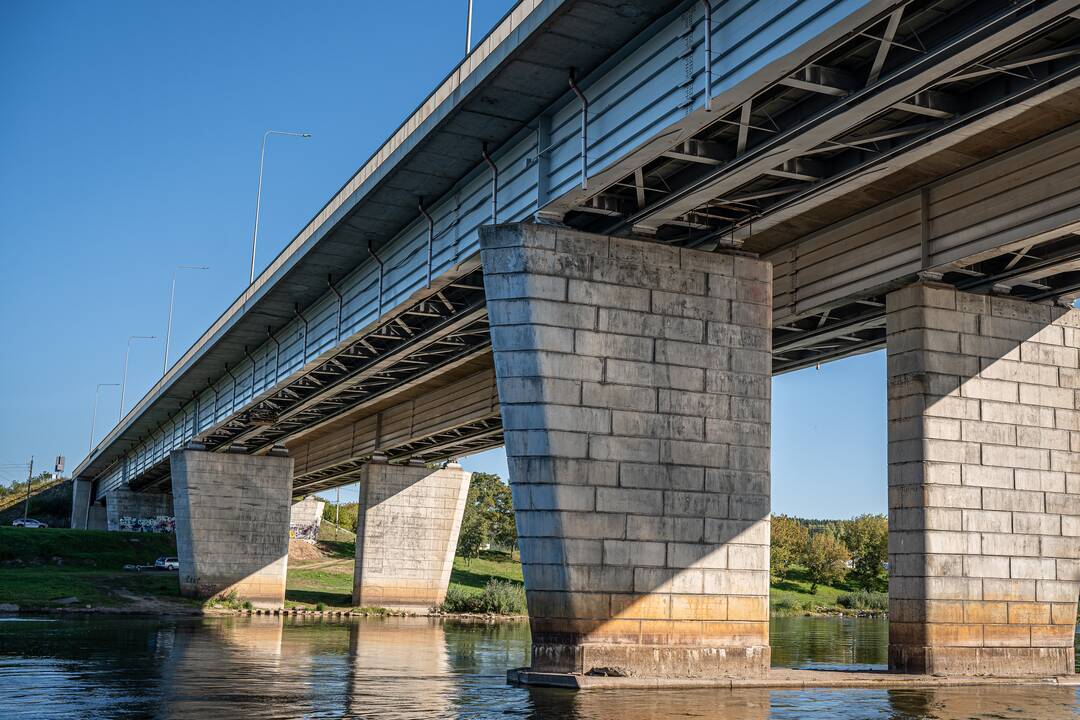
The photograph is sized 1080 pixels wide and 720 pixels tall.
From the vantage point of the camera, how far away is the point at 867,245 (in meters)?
25.9

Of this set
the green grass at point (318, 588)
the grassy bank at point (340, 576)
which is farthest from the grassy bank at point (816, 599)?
the green grass at point (318, 588)

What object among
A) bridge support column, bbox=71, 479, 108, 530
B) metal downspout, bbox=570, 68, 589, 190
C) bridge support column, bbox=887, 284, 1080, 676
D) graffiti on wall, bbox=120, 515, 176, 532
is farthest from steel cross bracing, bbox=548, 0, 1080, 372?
bridge support column, bbox=71, 479, 108, 530

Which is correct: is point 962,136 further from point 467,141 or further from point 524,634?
point 524,634

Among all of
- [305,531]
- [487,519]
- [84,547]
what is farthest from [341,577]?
[487,519]

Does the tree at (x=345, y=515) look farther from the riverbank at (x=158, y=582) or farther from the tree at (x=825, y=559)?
the tree at (x=825, y=559)

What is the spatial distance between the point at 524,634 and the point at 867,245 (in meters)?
25.2

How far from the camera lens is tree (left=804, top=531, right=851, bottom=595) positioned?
113169 millimetres

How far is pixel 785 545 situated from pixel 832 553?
5095 mm

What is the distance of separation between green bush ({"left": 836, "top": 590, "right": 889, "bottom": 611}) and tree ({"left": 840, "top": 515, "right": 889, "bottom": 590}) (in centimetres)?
1649

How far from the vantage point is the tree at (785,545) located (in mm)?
111188

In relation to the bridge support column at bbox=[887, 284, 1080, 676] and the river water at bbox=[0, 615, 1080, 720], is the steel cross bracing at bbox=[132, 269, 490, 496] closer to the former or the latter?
the river water at bbox=[0, 615, 1080, 720]

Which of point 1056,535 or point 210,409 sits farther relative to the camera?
point 210,409

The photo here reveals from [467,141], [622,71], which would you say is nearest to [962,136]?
[622,71]

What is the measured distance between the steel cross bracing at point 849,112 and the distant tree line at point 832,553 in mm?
91754
